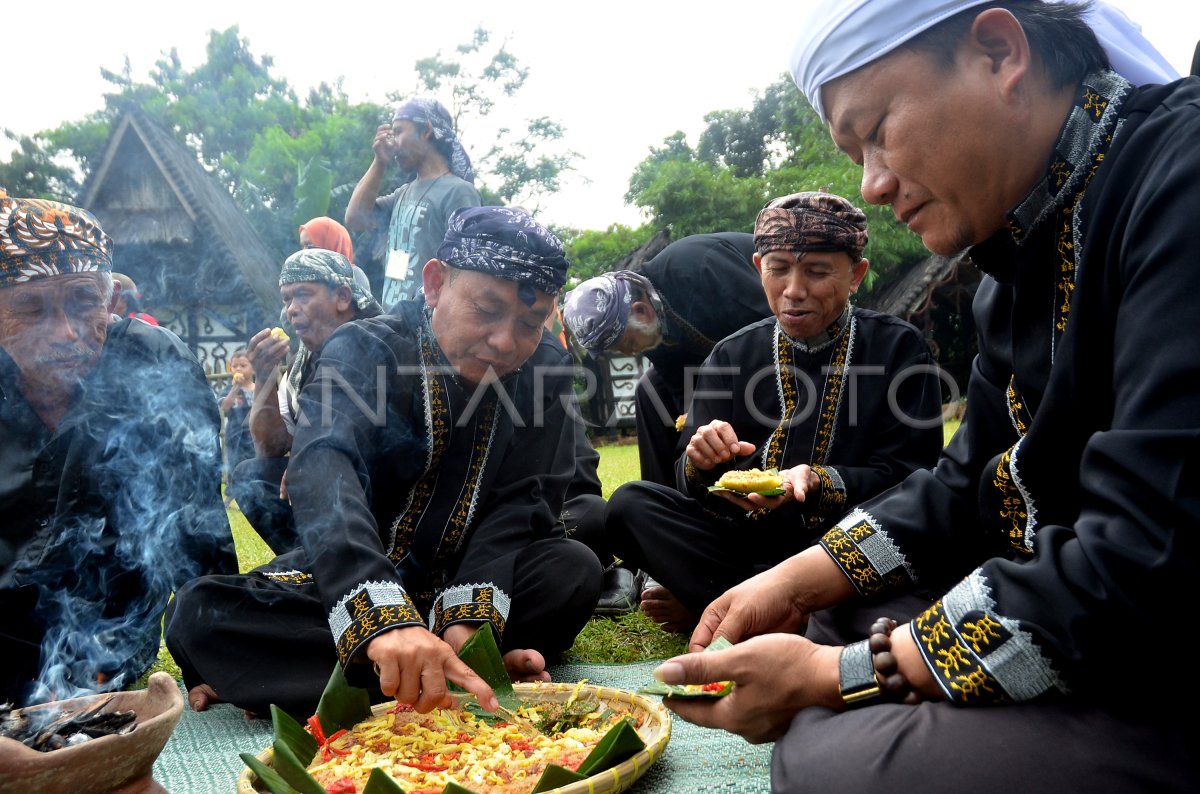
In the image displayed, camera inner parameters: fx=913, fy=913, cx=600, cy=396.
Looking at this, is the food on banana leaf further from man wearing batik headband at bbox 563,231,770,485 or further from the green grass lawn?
man wearing batik headband at bbox 563,231,770,485

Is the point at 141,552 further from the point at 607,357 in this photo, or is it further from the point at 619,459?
the point at 607,357

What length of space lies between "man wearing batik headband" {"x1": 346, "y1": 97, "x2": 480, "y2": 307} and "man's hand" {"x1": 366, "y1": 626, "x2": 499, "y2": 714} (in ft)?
13.0

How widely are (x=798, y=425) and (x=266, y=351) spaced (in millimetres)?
3089

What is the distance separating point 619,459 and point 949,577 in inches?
484

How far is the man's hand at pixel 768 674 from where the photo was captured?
1784 mm

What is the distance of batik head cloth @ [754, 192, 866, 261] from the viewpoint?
411 centimetres

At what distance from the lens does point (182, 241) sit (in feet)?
44.1

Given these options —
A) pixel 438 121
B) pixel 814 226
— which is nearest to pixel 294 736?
pixel 814 226

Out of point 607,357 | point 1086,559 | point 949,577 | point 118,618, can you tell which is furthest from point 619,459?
point 1086,559

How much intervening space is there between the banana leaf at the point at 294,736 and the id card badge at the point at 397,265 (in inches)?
168

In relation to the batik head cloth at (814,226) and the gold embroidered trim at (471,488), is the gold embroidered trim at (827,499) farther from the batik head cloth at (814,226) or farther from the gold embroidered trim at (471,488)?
the gold embroidered trim at (471,488)

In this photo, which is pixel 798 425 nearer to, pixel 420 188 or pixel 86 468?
pixel 86 468

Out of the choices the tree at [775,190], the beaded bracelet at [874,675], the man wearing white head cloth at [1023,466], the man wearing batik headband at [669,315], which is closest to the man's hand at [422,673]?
the man wearing white head cloth at [1023,466]

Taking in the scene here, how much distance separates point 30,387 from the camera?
357 cm
